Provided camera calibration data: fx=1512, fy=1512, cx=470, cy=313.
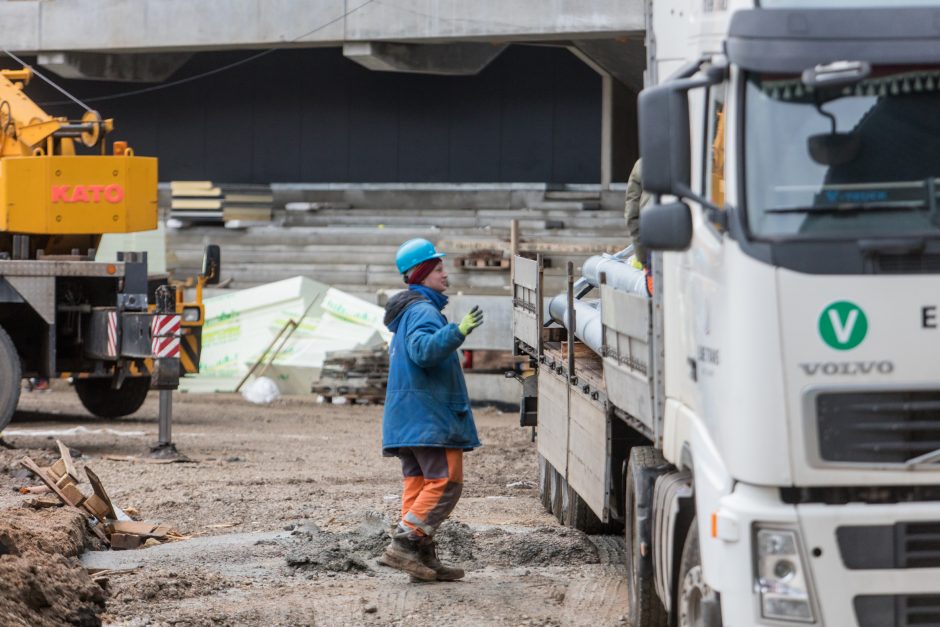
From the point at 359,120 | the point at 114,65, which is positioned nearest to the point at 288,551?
the point at 114,65

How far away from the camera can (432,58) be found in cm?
2461

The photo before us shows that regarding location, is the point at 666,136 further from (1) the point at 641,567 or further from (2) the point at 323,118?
(2) the point at 323,118

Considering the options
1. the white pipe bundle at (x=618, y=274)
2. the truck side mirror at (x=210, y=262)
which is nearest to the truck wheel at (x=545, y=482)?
the white pipe bundle at (x=618, y=274)

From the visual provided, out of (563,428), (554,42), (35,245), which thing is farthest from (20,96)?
(554,42)

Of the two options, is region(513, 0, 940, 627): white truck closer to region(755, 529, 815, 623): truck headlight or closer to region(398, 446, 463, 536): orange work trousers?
region(755, 529, 815, 623): truck headlight

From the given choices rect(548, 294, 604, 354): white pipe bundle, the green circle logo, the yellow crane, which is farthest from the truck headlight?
the yellow crane

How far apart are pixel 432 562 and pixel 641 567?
65.1 inches

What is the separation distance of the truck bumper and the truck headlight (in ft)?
0.07

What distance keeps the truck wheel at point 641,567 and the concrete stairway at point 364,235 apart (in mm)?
15404

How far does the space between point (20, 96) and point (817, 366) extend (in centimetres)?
1254

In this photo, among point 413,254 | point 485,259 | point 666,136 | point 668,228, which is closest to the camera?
point 666,136

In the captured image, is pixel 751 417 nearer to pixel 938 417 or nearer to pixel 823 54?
pixel 938 417

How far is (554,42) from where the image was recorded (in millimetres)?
24297

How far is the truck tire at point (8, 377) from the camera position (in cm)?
1388
